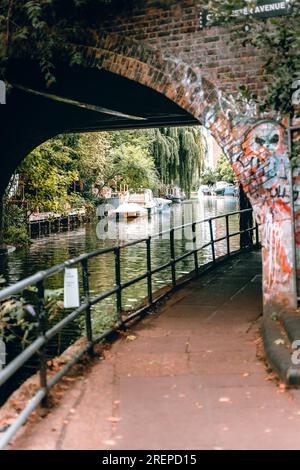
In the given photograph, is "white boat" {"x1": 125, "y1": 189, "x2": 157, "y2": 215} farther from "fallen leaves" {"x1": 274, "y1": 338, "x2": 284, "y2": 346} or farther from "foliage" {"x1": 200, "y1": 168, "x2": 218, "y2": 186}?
"foliage" {"x1": 200, "y1": 168, "x2": 218, "y2": 186}

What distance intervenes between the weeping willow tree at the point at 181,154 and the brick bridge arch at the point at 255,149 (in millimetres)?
30431

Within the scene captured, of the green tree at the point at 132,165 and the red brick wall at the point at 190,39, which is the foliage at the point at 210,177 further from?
the red brick wall at the point at 190,39

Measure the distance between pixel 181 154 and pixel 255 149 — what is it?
31.7 metres

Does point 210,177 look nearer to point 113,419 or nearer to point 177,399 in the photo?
point 177,399

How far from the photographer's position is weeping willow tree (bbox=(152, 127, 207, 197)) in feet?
126

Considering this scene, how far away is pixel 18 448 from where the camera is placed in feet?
12.9

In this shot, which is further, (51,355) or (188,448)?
(51,355)

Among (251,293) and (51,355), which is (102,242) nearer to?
(251,293)

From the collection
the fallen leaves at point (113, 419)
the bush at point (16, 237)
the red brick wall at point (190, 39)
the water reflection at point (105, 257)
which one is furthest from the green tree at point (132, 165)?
the fallen leaves at point (113, 419)

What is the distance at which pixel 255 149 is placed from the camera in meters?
7.68

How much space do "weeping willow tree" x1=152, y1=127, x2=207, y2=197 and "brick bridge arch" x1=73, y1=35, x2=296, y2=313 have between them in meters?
30.4

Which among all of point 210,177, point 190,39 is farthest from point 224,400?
point 210,177

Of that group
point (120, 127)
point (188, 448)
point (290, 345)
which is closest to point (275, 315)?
point (290, 345)

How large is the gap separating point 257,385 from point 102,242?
63.2 feet
